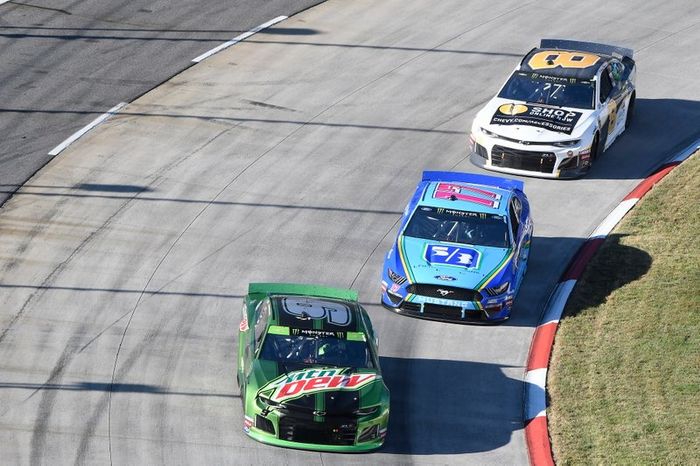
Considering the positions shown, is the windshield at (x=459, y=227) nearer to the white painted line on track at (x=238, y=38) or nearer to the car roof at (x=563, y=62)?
the car roof at (x=563, y=62)

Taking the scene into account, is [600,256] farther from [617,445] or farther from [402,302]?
[617,445]

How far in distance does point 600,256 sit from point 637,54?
9.78 m

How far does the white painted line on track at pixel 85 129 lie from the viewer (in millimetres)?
25391

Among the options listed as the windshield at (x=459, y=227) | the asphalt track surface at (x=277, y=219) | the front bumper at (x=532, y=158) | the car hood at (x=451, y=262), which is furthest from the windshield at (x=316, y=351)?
the front bumper at (x=532, y=158)

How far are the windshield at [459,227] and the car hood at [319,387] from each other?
3.94 m

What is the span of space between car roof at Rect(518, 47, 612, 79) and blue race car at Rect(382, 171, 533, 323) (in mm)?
4591

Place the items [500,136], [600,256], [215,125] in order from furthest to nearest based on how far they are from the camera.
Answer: [215,125], [500,136], [600,256]

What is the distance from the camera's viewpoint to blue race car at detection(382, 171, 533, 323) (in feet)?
64.3

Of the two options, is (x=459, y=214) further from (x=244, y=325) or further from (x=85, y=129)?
(x=85, y=129)

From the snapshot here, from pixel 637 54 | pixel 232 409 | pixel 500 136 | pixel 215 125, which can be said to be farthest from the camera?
pixel 637 54

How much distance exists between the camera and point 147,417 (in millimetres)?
17375

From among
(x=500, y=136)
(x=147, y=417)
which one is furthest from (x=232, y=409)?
(x=500, y=136)

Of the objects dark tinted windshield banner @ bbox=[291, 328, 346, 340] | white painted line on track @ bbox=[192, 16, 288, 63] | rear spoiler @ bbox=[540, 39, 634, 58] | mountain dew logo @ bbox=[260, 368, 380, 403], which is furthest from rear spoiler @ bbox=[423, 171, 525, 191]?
white painted line on track @ bbox=[192, 16, 288, 63]

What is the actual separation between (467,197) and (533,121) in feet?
12.3
